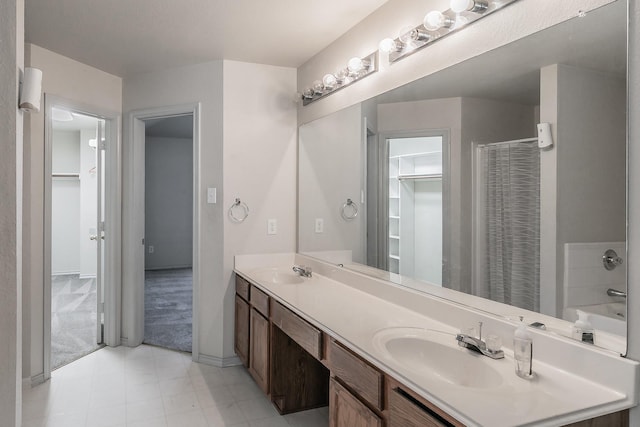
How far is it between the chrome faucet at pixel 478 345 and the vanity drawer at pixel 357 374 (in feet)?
1.09

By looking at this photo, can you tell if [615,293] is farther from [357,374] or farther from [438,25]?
[438,25]

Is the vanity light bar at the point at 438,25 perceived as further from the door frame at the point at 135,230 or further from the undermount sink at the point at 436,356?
the door frame at the point at 135,230

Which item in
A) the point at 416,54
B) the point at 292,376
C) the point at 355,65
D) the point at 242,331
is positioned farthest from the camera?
the point at 242,331

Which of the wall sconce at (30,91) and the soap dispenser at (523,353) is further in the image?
the wall sconce at (30,91)

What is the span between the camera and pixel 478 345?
1.41m

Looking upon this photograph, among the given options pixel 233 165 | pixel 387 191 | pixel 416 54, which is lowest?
pixel 387 191

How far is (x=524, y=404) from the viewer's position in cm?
106

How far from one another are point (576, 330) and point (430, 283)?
0.70 metres

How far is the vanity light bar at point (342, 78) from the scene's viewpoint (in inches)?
89.6

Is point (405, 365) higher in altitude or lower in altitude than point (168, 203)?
lower

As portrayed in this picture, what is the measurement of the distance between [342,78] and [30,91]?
1.57 m

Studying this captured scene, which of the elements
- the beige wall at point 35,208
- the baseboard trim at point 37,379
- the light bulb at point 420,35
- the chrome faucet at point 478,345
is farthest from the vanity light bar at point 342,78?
the baseboard trim at point 37,379

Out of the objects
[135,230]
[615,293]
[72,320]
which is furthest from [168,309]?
[615,293]
